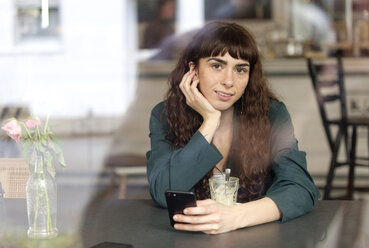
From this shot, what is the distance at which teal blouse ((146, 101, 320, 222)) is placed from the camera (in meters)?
1.38

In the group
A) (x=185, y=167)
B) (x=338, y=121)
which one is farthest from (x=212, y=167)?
(x=338, y=121)

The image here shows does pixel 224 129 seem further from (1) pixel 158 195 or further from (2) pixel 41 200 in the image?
(2) pixel 41 200

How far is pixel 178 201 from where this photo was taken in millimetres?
1172

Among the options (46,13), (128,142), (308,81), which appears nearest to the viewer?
(308,81)

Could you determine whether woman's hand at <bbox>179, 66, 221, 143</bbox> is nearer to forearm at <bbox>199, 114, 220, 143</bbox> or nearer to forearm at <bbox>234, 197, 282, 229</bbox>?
forearm at <bbox>199, 114, 220, 143</bbox>

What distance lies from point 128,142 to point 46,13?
4.27 ft

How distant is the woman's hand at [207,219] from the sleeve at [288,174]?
0.15 meters

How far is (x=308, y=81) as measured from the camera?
3982 mm

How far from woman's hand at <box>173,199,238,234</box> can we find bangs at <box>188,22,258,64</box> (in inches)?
21.1

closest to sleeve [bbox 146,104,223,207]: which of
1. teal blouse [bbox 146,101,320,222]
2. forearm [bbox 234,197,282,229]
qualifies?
teal blouse [bbox 146,101,320,222]

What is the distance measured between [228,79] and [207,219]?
0.53m

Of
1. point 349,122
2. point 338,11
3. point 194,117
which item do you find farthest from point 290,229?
point 338,11

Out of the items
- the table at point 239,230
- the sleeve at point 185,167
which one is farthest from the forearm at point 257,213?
the sleeve at point 185,167

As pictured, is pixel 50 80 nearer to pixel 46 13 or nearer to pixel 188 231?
pixel 46 13
